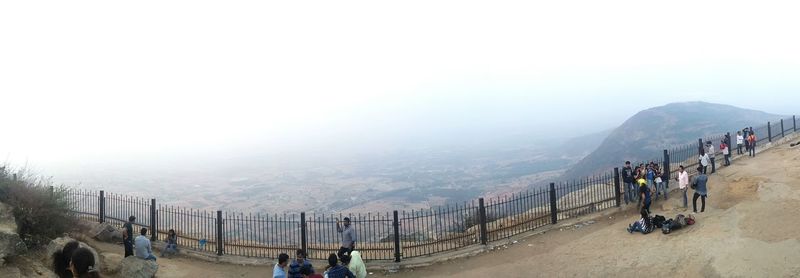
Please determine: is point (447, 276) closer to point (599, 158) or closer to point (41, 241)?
point (41, 241)

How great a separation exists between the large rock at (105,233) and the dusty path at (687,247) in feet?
35.7

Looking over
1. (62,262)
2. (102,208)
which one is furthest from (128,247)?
(62,262)

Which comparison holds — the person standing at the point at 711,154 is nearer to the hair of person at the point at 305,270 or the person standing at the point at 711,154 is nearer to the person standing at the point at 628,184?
the person standing at the point at 628,184

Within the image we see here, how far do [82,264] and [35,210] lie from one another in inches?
420

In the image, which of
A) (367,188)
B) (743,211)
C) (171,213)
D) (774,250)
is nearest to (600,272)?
(774,250)

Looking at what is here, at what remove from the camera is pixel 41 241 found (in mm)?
12297

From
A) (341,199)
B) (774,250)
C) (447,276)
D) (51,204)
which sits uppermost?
(51,204)

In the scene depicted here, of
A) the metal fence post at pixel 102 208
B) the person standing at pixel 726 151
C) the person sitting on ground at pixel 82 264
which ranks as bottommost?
the metal fence post at pixel 102 208

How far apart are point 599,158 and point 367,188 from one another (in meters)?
72.4

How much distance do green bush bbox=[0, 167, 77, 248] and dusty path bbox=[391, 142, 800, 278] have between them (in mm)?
10135

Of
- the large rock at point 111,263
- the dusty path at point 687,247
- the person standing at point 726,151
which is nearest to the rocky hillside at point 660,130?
the person standing at point 726,151

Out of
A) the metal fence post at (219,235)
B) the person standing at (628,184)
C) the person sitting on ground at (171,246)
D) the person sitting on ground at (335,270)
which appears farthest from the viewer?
the person standing at (628,184)

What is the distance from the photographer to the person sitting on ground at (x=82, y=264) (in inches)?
180

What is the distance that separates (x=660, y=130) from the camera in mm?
152750
